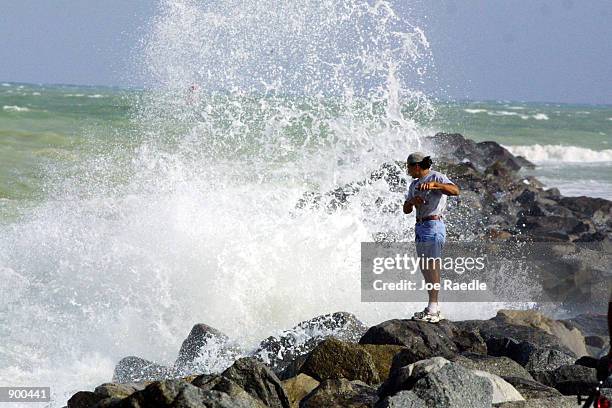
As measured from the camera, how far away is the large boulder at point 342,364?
6.28 meters

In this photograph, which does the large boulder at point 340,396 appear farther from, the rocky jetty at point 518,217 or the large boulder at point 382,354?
the rocky jetty at point 518,217

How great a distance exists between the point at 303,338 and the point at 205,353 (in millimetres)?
809

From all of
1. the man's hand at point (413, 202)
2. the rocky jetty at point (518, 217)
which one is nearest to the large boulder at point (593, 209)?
the rocky jetty at point (518, 217)

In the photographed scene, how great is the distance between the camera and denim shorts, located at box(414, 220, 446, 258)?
751cm

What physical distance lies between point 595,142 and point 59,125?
77.5 feet

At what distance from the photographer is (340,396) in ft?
17.8

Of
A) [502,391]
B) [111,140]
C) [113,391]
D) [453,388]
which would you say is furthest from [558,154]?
[453,388]

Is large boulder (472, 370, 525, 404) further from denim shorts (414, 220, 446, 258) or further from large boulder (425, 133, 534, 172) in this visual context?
large boulder (425, 133, 534, 172)

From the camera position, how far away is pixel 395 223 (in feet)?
35.8

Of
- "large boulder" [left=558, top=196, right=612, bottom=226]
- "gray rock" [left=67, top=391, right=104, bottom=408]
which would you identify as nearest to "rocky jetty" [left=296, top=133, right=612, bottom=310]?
"large boulder" [left=558, top=196, right=612, bottom=226]

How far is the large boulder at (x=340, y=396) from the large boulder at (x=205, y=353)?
194 cm

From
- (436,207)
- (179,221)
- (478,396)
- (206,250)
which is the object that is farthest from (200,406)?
(179,221)

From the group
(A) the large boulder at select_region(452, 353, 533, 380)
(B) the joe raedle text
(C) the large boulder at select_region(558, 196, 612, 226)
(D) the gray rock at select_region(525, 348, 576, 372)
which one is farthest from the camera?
(C) the large boulder at select_region(558, 196, 612, 226)

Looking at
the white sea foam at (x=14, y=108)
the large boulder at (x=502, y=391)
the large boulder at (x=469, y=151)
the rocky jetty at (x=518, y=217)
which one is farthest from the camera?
the white sea foam at (x=14, y=108)
